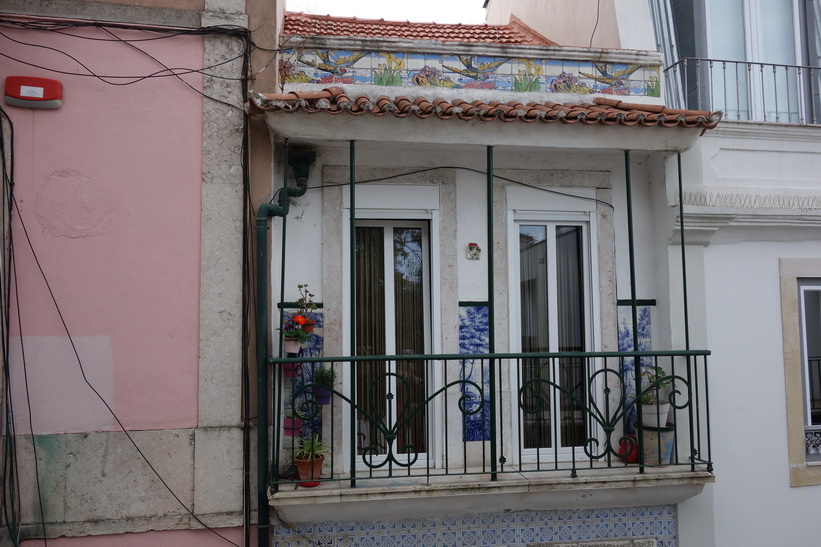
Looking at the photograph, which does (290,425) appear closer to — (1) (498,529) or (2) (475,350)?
(2) (475,350)

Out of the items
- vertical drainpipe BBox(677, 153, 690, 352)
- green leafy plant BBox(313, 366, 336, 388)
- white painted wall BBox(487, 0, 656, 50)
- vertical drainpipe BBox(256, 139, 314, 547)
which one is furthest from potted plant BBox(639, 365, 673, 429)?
white painted wall BBox(487, 0, 656, 50)

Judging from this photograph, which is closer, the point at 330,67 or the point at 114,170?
the point at 114,170

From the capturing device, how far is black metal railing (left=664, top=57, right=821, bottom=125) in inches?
241

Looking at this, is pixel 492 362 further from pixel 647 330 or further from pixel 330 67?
pixel 330 67

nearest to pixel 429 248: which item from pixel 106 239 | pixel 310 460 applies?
pixel 310 460

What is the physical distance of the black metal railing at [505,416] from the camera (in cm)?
513

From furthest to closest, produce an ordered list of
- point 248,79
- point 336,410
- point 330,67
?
point 330,67, point 336,410, point 248,79

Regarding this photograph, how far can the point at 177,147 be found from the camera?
4875 mm

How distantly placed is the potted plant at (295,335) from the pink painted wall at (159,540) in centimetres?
136

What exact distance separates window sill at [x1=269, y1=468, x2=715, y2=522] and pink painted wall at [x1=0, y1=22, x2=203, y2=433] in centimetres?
110

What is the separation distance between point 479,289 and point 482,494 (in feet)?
5.50

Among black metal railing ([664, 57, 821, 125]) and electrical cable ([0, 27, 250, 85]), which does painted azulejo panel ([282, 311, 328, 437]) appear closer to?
electrical cable ([0, 27, 250, 85])

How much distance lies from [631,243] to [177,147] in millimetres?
3618

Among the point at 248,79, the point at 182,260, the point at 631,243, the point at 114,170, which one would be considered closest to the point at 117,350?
the point at 182,260
